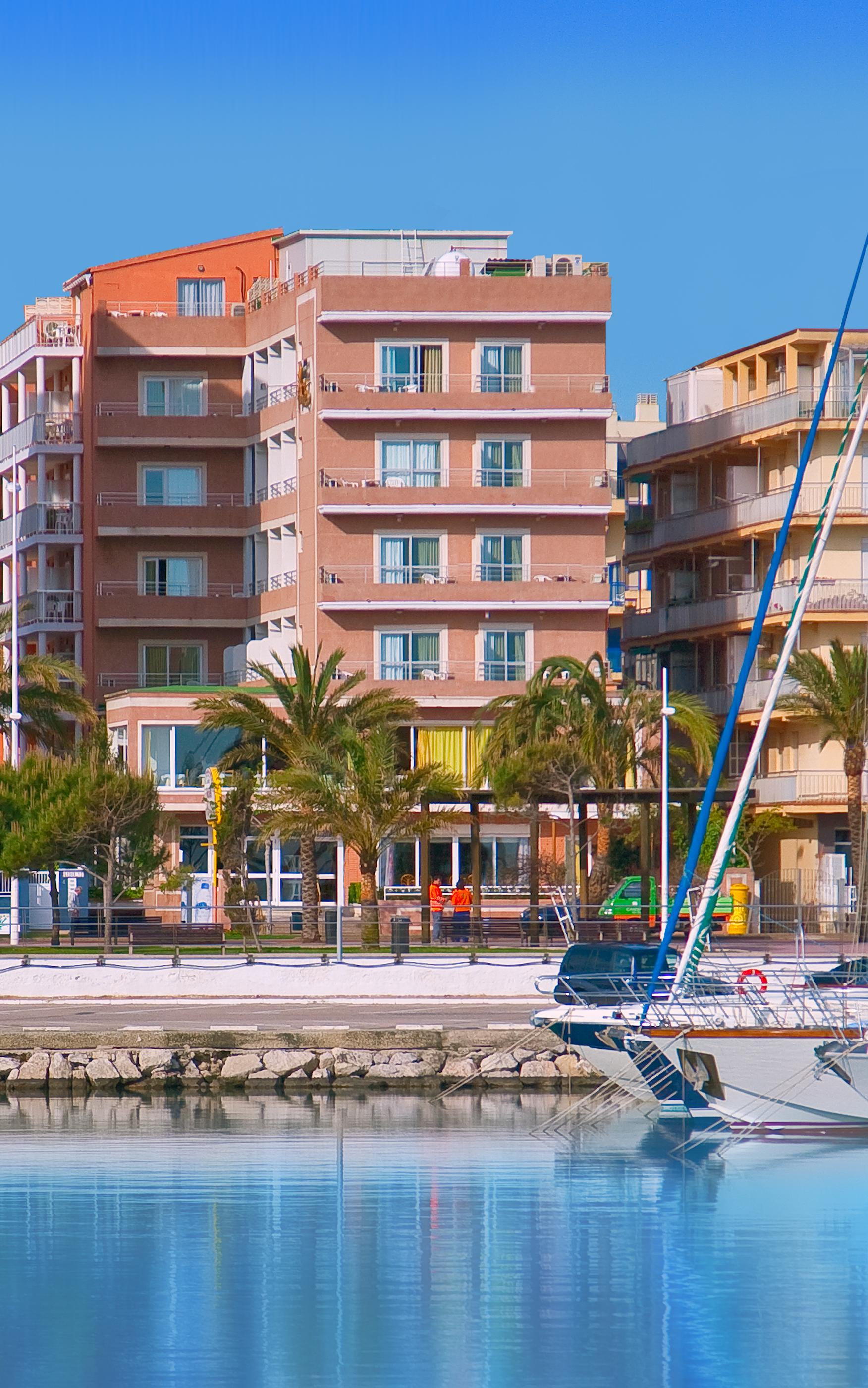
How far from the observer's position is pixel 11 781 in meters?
55.9

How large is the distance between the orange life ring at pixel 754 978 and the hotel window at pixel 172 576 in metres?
53.8

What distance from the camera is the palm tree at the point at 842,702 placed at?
6247cm

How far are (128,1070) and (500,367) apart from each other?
44.8m

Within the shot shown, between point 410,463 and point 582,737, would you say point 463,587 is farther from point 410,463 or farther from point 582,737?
point 582,737

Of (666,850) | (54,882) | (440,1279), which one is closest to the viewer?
(440,1279)

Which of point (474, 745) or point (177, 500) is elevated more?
point (177, 500)

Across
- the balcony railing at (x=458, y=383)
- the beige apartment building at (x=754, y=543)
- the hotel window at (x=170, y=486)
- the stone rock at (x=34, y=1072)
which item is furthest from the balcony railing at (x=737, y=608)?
the stone rock at (x=34, y=1072)

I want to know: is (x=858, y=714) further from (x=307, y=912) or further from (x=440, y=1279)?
(x=440, y=1279)

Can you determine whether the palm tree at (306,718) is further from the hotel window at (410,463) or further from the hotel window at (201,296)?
the hotel window at (201,296)

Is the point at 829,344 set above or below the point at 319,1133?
above

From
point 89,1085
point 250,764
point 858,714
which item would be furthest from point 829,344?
point 89,1085

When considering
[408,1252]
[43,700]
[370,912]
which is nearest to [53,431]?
[43,700]

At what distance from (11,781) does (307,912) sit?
26.9 ft

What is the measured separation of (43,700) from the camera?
7338 cm
